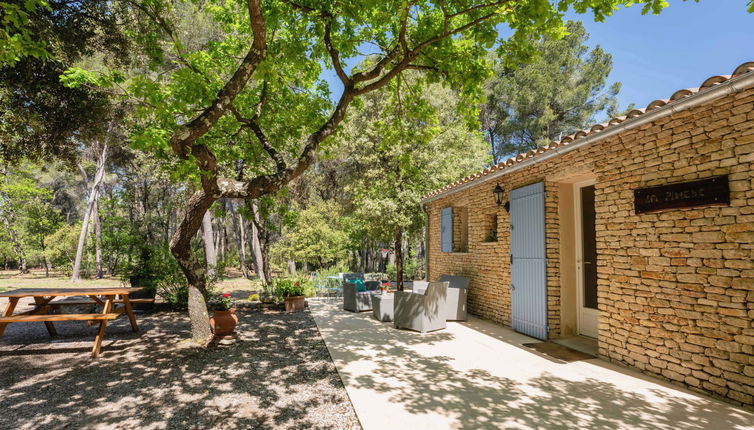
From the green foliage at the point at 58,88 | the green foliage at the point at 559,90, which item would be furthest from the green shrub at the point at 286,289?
the green foliage at the point at 559,90

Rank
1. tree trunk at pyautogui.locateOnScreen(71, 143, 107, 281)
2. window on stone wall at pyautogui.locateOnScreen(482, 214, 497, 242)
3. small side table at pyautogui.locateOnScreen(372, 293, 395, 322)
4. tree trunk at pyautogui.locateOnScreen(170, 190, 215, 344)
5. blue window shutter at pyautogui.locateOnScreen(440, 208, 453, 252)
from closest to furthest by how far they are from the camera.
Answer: tree trunk at pyautogui.locateOnScreen(170, 190, 215, 344) → small side table at pyautogui.locateOnScreen(372, 293, 395, 322) → window on stone wall at pyautogui.locateOnScreen(482, 214, 497, 242) → blue window shutter at pyautogui.locateOnScreen(440, 208, 453, 252) → tree trunk at pyautogui.locateOnScreen(71, 143, 107, 281)

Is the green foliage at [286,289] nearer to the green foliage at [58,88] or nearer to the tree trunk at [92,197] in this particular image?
the green foliage at [58,88]

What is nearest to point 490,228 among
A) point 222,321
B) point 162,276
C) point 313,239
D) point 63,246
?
point 222,321

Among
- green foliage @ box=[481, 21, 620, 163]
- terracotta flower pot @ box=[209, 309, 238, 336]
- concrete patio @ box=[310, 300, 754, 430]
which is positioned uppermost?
green foliage @ box=[481, 21, 620, 163]

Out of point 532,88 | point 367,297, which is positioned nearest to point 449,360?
point 367,297

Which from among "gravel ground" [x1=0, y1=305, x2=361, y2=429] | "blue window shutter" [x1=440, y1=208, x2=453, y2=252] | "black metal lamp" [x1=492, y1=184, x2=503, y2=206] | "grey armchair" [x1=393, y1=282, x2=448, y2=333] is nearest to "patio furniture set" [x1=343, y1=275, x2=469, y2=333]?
"grey armchair" [x1=393, y1=282, x2=448, y2=333]

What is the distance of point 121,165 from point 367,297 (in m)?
17.1

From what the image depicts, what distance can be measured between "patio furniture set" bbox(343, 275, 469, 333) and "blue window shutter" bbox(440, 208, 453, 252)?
0.85 m

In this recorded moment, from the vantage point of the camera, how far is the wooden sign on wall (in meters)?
3.12

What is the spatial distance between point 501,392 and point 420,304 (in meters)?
2.57

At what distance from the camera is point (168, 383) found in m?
3.75

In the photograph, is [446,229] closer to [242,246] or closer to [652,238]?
[652,238]

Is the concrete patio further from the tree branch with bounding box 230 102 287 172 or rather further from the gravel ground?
the tree branch with bounding box 230 102 287 172

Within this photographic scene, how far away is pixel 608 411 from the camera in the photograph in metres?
2.99
